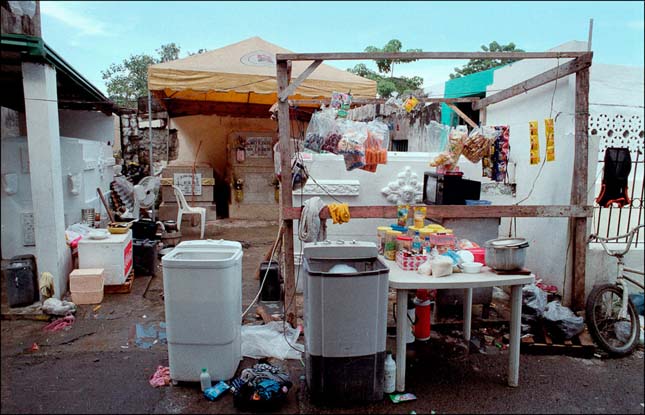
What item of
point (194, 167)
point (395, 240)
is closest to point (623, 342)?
point (395, 240)

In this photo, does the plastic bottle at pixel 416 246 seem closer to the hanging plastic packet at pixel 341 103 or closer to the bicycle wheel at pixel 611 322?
the hanging plastic packet at pixel 341 103

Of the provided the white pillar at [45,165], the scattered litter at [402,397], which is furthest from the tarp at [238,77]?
the scattered litter at [402,397]

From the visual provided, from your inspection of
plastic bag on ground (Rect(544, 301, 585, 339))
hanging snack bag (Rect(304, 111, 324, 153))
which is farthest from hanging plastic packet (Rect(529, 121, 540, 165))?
hanging snack bag (Rect(304, 111, 324, 153))

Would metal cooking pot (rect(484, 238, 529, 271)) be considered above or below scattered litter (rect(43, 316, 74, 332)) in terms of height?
above

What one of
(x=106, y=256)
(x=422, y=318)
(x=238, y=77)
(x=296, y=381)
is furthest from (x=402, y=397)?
(x=238, y=77)

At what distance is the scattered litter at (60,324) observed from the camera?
14.0 ft

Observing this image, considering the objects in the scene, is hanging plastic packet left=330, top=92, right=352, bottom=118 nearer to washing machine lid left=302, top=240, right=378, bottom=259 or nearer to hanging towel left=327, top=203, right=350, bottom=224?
hanging towel left=327, top=203, right=350, bottom=224

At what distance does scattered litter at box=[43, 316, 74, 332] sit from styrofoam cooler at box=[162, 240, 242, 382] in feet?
5.97

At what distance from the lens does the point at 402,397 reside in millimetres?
3102

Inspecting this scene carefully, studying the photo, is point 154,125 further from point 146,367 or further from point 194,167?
point 146,367

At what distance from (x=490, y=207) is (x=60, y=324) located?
441 cm

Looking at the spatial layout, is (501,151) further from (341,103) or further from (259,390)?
(259,390)

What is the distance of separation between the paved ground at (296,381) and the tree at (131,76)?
2.83m

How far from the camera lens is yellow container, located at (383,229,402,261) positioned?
12.1ft
